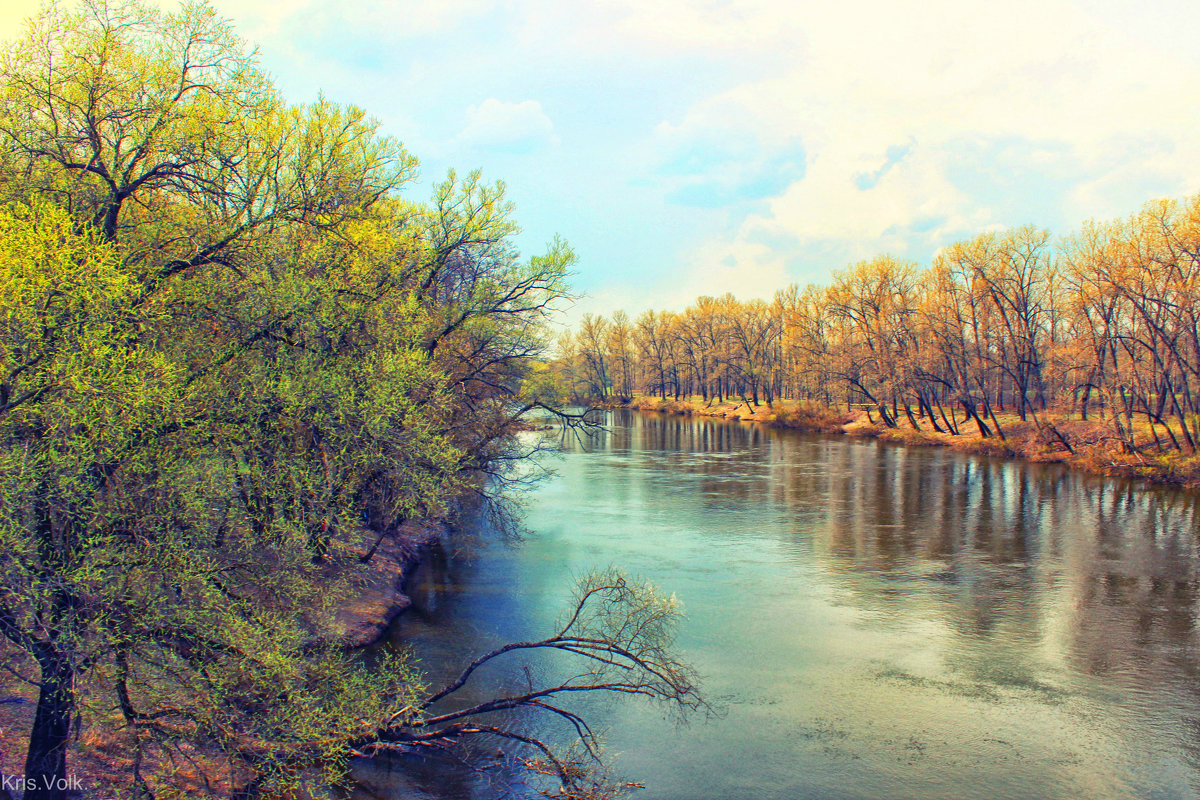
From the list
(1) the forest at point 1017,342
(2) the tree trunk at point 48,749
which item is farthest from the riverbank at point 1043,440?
(2) the tree trunk at point 48,749

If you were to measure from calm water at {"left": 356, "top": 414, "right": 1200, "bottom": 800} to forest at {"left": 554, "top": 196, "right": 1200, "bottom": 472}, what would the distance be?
22.0 ft

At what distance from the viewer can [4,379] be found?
24.1 ft

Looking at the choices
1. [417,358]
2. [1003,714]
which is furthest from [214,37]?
[1003,714]

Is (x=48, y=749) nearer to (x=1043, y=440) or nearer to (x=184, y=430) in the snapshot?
(x=184, y=430)

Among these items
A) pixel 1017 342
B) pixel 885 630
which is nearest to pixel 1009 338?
pixel 1017 342

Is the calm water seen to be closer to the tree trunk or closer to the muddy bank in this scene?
the muddy bank

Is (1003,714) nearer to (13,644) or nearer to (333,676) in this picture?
(333,676)

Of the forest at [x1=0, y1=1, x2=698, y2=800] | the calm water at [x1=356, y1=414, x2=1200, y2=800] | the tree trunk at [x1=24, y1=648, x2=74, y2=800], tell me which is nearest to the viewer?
the forest at [x1=0, y1=1, x2=698, y2=800]

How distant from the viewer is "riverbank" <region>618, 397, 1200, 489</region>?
3575 cm

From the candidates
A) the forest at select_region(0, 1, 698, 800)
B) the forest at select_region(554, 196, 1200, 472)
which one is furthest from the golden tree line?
the forest at select_region(0, 1, 698, 800)

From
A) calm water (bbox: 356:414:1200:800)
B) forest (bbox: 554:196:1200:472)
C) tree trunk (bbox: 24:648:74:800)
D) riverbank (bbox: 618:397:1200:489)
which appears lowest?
calm water (bbox: 356:414:1200:800)

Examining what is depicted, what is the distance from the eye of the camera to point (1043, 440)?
4353cm

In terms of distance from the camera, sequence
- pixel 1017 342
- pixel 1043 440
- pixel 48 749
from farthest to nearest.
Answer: pixel 1017 342 < pixel 1043 440 < pixel 48 749

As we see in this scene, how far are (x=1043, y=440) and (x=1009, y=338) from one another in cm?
1477
